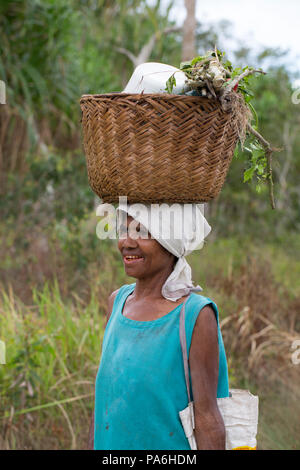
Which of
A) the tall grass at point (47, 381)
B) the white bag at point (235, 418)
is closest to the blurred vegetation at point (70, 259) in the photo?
the tall grass at point (47, 381)

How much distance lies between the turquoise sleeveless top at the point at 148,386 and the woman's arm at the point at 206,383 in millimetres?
36

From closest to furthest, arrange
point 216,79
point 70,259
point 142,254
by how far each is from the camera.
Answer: point 216,79 < point 142,254 < point 70,259

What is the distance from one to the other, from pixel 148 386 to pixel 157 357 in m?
0.09

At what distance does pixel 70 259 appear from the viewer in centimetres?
546

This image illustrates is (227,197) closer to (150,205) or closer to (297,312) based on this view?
(297,312)

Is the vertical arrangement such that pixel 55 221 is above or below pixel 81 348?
above

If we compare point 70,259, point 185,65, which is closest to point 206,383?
point 185,65

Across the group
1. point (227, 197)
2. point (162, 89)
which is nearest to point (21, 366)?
point (162, 89)

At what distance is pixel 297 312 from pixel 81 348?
261 centimetres

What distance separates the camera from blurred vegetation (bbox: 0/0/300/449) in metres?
3.48

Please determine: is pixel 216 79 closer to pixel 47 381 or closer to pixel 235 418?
pixel 235 418

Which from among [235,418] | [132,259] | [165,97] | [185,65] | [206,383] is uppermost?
[185,65]

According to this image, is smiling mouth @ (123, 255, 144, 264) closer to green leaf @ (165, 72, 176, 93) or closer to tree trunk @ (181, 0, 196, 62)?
green leaf @ (165, 72, 176, 93)
